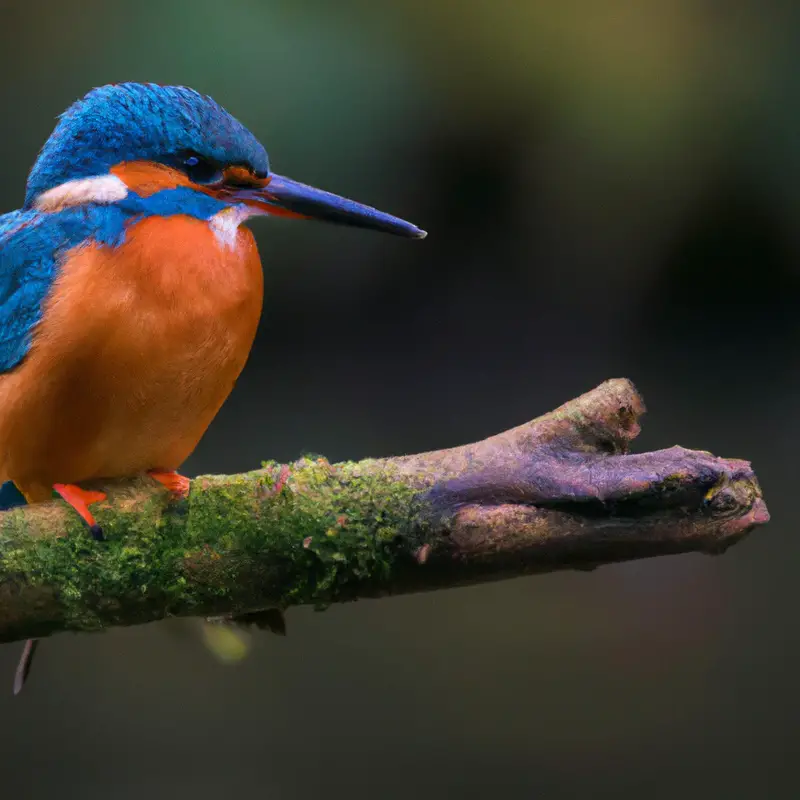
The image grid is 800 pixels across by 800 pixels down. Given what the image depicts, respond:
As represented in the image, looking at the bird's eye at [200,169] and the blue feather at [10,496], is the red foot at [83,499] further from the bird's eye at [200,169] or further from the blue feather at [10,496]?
the bird's eye at [200,169]

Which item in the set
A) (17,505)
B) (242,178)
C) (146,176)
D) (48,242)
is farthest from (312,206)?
(17,505)

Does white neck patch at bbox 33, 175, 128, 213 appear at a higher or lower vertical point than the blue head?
lower

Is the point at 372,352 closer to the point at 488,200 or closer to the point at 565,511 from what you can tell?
the point at 488,200

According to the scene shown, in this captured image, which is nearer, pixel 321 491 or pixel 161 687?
pixel 321 491

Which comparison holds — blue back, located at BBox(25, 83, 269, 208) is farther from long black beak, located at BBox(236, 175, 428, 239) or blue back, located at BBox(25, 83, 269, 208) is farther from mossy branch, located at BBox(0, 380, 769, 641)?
mossy branch, located at BBox(0, 380, 769, 641)

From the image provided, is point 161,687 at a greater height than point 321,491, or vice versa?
point 321,491

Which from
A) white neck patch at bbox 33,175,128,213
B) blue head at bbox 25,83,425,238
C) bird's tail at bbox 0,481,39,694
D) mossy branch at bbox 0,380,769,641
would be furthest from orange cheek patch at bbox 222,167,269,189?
bird's tail at bbox 0,481,39,694

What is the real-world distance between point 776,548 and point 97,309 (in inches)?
79.6

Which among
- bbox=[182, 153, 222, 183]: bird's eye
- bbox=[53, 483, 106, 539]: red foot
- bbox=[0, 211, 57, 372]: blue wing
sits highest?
bbox=[182, 153, 222, 183]: bird's eye

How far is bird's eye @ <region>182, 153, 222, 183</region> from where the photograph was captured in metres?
1.09

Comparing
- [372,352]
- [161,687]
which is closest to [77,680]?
[161,687]

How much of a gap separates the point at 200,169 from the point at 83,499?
39cm

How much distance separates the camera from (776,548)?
2.53 meters

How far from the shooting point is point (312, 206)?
115 centimetres
